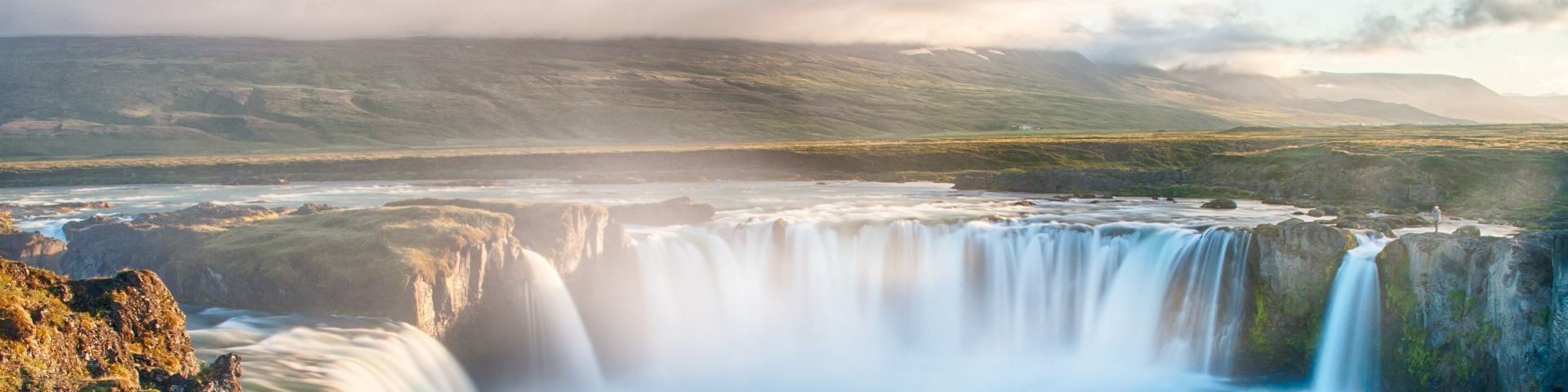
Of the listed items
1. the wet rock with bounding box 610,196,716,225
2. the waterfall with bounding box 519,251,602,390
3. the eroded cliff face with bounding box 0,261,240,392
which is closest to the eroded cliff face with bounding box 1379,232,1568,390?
the waterfall with bounding box 519,251,602,390

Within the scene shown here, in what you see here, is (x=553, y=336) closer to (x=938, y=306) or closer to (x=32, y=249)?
(x=938, y=306)

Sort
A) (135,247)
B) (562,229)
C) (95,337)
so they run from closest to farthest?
(95,337) → (135,247) → (562,229)

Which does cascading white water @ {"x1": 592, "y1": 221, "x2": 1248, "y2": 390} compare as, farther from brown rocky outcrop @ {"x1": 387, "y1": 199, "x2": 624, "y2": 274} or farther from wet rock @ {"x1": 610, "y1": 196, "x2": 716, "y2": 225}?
wet rock @ {"x1": 610, "y1": 196, "x2": 716, "y2": 225}

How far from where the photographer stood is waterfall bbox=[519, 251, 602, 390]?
3309cm

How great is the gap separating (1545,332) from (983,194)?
133ft

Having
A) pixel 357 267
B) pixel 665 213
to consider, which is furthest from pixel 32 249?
pixel 665 213

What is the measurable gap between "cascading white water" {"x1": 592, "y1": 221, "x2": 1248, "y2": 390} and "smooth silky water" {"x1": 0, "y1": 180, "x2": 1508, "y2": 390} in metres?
0.07

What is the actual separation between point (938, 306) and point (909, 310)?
3.71ft

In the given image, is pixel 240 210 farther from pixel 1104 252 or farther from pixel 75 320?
pixel 1104 252

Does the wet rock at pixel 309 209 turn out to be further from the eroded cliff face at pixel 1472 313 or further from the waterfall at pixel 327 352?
the eroded cliff face at pixel 1472 313

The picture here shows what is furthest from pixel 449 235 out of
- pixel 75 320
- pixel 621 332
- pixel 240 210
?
pixel 75 320

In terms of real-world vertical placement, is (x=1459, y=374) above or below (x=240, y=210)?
below

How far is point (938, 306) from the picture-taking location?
39656 millimetres

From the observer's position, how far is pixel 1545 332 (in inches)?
1057
